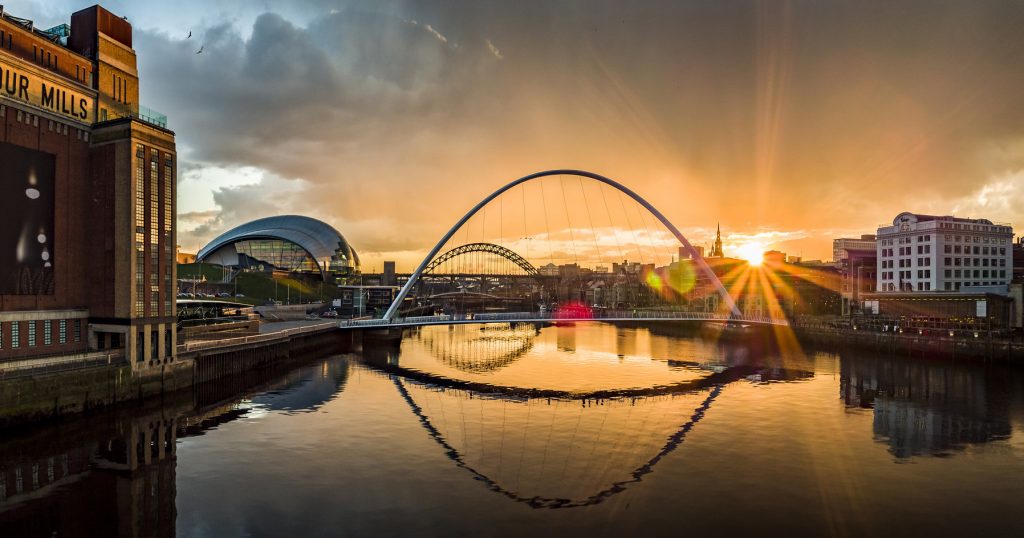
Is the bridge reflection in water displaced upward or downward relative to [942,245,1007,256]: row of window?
downward

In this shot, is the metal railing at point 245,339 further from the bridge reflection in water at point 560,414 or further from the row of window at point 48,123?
the row of window at point 48,123

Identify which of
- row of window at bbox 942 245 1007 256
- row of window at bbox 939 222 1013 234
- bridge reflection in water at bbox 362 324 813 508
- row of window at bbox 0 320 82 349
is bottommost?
bridge reflection in water at bbox 362 324 813 508

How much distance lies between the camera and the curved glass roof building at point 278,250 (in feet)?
416

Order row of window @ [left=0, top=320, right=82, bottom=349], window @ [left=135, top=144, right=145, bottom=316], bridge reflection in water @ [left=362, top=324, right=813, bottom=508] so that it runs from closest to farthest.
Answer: bridge reflection in water @ [left=362, top=324, right=813, bottom=508] < row of window @ [left=0, top=320, right=82, bottom=349] < window @ [left=135, top=144, right=145, bottom=316]

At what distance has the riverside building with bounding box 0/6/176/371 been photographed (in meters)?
30.0

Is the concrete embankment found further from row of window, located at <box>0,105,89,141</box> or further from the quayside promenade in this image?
row of window, located at <box>0,105,89,141</box>

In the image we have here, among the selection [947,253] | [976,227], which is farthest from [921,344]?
[976,227]

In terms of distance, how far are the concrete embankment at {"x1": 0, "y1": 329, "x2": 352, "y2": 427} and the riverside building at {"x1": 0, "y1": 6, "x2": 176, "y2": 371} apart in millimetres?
1186

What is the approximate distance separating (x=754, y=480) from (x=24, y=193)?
38.5 m

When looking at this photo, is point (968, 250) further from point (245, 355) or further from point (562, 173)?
point (245, 355)

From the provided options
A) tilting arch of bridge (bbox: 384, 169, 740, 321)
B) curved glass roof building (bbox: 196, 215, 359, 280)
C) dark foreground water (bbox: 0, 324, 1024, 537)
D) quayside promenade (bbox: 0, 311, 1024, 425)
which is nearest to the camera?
dark foreground water (bbox: 0, 324, 1024, 537)

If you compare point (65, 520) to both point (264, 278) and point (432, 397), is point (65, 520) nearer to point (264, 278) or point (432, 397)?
point (432, 397)

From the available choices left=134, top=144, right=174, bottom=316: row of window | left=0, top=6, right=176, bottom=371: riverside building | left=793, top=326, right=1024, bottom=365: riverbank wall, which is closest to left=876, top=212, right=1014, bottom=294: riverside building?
left=793, top=326, right=1024, bottom=365: riverbank wall

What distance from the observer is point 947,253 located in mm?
79688
